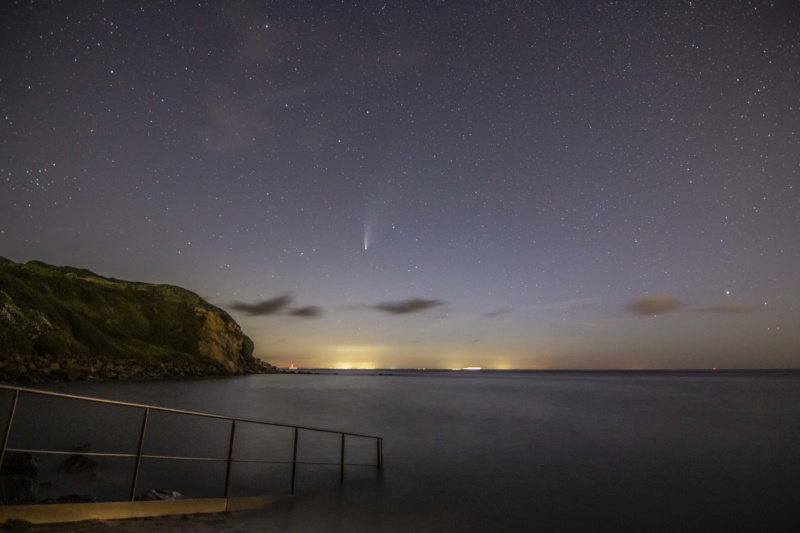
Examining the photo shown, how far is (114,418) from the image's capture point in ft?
82.0

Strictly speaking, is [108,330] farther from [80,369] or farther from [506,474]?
[506,474]

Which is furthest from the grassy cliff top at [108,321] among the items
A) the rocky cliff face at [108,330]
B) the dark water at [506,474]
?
the dark water at [506,474]

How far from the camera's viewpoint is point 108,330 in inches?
3164

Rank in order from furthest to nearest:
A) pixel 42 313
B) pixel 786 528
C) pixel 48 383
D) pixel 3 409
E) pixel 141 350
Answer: pixel 141 350 → pixel 42 313 → pixel 48 383 → pixel 3 409 → pixel 786 528

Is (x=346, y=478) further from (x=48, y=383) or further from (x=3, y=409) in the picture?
(x=48, y=383)

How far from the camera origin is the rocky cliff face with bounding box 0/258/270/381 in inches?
1941

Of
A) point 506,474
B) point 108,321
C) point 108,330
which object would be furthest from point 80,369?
point 506,474

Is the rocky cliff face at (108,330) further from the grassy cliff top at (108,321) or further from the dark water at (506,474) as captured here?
the dark water at (506,474)

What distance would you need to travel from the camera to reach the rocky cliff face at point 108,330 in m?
49.3

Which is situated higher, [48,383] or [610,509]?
[48,383]

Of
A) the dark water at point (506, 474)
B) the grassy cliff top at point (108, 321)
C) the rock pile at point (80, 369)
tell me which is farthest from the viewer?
the grassy cliff top at point (108, 321)

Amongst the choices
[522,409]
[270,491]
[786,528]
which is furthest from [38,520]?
[522,409]

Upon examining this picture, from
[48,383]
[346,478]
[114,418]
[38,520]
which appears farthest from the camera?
[48,383]

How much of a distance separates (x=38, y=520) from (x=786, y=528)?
16194 mm
